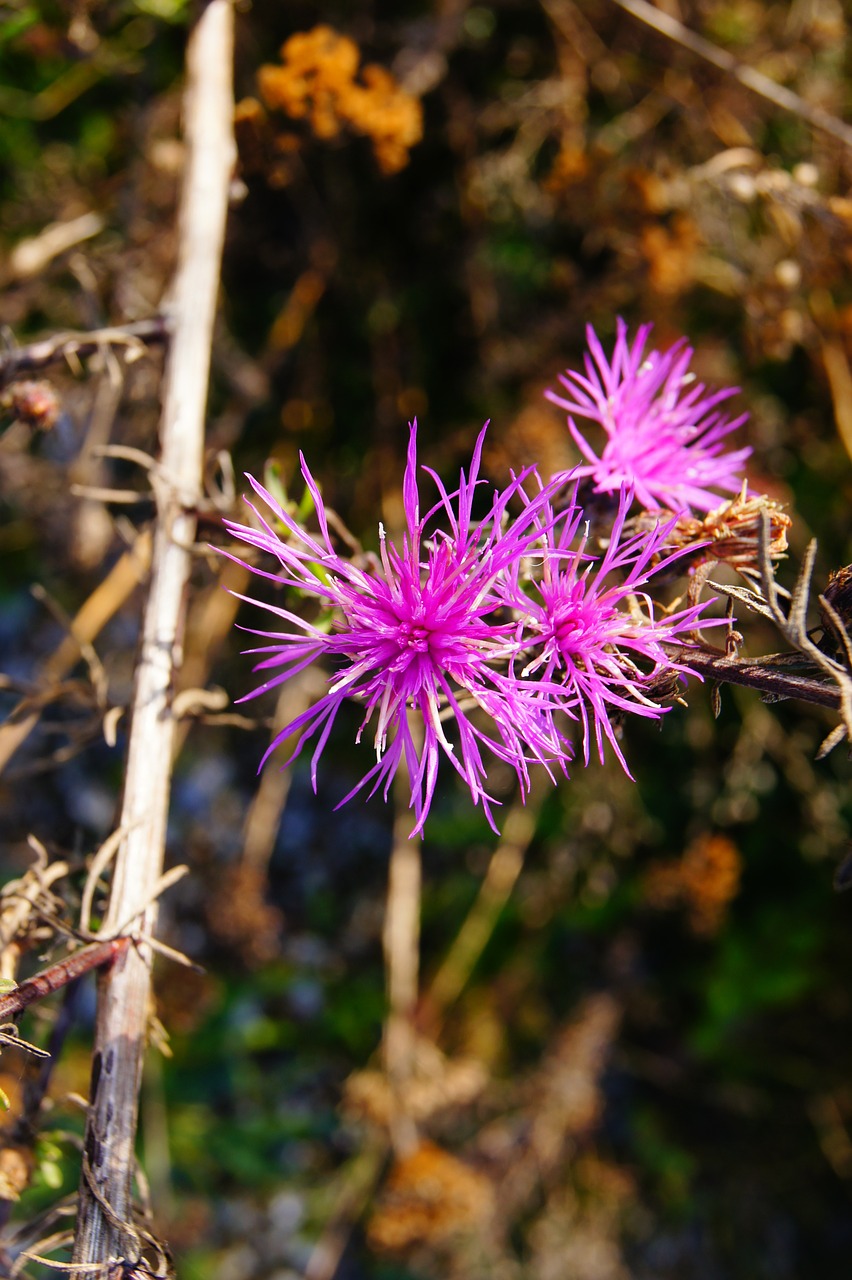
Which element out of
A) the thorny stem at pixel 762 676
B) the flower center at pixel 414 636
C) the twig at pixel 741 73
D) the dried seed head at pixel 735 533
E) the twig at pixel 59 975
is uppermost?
the twig at pixel 741 73

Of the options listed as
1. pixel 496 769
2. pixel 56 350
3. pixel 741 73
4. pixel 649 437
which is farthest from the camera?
pixel 496 769

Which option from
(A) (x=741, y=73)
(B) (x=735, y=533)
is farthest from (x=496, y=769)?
(A) (x=741, y=73)

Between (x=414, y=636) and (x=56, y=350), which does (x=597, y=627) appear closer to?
(x=414, y=636)

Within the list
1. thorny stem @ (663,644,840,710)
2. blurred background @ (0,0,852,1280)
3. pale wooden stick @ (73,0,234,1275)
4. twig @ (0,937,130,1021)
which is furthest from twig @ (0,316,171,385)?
thorny stem @ (663,644,840,710)

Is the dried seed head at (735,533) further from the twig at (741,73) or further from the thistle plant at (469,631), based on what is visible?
the twig at (741,73)

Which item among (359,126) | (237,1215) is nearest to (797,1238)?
(237,1215)

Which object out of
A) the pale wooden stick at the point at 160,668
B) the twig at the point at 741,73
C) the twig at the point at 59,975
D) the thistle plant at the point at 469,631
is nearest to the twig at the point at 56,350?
the pale wooden stick at the point at 160,668
